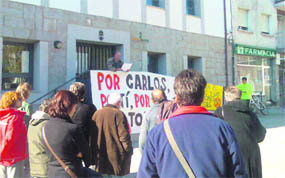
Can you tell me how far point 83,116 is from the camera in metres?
4.00

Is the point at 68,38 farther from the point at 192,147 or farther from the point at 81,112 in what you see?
the point at 192,147

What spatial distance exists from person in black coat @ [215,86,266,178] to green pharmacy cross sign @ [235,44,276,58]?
12849mm

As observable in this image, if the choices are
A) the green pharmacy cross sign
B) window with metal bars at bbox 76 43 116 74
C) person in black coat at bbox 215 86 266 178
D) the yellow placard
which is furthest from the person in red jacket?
the green pharmacy cross sign

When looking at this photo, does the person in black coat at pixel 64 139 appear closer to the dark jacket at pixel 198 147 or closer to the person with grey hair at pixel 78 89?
the person with grey hair at pixel 78 89

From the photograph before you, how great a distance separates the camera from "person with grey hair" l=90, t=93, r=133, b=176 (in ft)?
12.9

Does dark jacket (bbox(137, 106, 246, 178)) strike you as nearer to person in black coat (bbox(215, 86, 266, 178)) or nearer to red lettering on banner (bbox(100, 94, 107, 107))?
person in black coat (bbox(215, 86, 266, 178))

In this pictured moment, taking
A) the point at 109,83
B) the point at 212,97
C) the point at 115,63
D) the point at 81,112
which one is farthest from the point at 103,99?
the point at 212,97

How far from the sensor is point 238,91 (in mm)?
3854

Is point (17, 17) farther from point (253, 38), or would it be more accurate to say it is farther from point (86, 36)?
point (253, 38)

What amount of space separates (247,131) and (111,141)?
1.78m

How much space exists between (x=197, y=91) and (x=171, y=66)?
10739 millimetres

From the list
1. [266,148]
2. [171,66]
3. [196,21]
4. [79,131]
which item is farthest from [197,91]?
[196,21]

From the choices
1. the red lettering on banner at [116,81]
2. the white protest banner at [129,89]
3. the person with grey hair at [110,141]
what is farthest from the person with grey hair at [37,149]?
the red lettering on banner at [116,81]

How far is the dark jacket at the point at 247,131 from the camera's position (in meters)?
3.62
